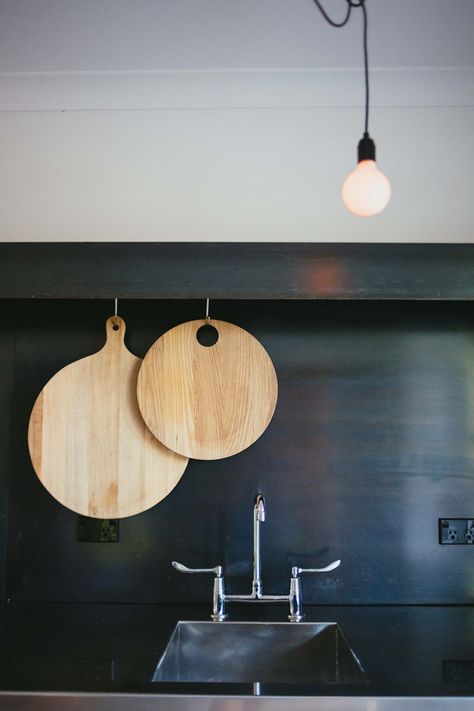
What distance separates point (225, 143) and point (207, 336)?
1.94 ft

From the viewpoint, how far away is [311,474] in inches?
74.5

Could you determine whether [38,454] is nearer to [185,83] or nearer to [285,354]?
[285,354]

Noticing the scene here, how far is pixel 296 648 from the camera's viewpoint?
1655 mm

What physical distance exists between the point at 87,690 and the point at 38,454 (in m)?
0.75

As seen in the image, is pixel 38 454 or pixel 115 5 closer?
pixel 115 5

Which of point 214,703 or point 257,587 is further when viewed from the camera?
point 257,587

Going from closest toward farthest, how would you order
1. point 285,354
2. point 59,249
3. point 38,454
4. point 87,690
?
1. point 87,690
2. point 59,249
3. point 38,454
4. point 285,354

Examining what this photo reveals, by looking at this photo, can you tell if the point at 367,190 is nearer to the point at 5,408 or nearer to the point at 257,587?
the point at 257,587

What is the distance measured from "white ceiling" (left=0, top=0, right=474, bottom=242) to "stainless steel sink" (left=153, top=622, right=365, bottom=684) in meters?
1.06

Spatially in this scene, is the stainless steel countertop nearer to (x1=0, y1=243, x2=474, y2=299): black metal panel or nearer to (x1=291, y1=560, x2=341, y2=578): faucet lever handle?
(x1=291, y1=560, x2=341, y2=578): faucet lever handle

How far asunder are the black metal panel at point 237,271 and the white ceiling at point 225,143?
1.17ft

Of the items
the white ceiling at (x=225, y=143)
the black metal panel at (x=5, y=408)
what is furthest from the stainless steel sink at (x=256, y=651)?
the white ceiling at (x=225, y=143)

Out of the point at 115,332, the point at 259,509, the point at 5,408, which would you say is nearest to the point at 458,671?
the point at 259,509

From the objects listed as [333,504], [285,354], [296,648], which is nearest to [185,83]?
[285,354]
